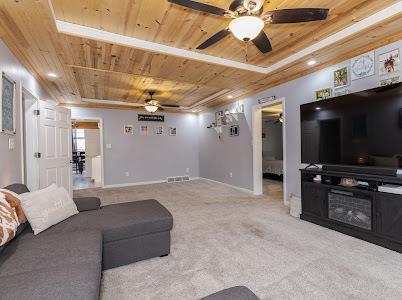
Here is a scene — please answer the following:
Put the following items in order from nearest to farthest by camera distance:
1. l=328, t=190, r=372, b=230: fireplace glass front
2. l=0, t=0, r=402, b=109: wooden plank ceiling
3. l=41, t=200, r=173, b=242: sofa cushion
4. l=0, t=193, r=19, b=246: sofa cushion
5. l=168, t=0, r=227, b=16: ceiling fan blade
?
l=0, t=193, r=19, b=246: sofa cushion → l=168, t=0, r=227, b=16: ceiling fan blade → l=41, t=200, r=173, b=242: sofa cushion → l=0, t=0, r=402, b=109: wooden plank ceiling → l=328, t=190, r=372, b=230: fireplace glass front

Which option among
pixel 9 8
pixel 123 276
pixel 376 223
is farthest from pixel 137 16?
pixel 376 223

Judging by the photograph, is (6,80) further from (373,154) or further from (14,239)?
(373,154)

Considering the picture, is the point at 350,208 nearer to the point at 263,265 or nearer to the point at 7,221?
the point at 263,265

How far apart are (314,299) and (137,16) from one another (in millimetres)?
2886

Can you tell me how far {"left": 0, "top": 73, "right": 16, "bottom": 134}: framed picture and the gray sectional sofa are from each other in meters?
0.70

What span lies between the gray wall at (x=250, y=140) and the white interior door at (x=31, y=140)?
4068 millimetres

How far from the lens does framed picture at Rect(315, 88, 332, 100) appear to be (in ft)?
10.6

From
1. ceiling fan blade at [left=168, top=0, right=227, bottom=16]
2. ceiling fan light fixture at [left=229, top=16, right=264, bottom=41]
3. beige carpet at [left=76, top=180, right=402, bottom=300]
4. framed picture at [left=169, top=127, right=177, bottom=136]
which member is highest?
ceiling fan blade at [left=168, top=0, right=227, bottom=16]

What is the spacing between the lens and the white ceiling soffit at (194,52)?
7.09ft

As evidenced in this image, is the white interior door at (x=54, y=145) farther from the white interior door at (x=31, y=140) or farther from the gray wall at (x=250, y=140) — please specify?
the gray wall at (x=250, y=140)

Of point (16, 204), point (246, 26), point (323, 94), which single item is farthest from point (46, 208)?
point (323, 94)

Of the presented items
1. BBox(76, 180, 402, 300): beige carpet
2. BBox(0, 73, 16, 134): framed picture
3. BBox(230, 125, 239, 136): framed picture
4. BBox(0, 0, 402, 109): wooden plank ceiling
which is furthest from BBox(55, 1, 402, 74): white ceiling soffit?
BBox(76, 180, 402, 300): beige carpet

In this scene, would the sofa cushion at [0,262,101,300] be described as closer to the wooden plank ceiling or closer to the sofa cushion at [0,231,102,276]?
the sofa cushion at [0,231,102,276]

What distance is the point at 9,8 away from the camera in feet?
5.98
